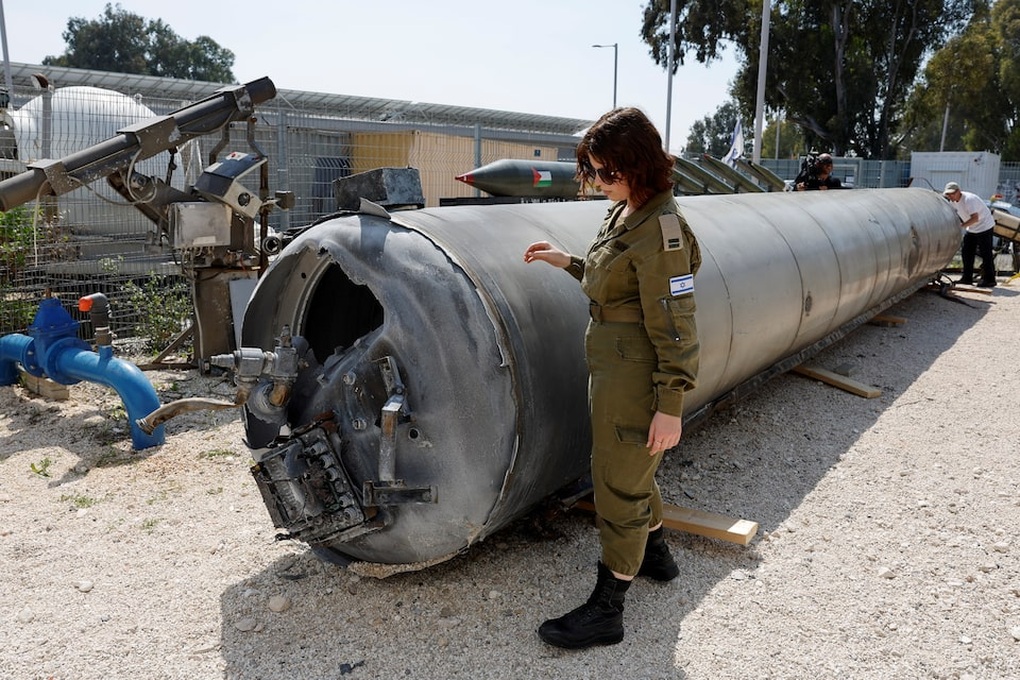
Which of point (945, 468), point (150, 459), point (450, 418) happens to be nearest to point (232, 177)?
point (150, 459)

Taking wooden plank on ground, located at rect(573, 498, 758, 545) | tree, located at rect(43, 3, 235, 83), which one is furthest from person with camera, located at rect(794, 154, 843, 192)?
tree, located at rect(43, 3, 235, 83)

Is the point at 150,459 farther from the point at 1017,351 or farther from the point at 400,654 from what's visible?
the point at 1017,351

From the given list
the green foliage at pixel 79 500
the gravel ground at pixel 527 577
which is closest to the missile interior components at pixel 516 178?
the gravel ground at pixel 527 577

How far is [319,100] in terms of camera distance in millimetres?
24688

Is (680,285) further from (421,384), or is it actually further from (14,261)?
(14,261)

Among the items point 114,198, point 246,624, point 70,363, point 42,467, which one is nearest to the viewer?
point 246,624

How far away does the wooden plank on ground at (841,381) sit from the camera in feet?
19.6

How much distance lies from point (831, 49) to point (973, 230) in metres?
24.9

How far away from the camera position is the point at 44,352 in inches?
203

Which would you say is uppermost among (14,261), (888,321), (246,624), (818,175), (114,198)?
(818,175)

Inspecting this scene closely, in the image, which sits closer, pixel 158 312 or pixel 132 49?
pixel 158 312

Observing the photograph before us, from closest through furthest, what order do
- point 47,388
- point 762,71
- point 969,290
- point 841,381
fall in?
1. point 47,388
2. point 841,381
3. point 969,290
4. point 762,71

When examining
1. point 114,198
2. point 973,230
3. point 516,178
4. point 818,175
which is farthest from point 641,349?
point 973,230

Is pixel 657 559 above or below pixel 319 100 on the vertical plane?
below
